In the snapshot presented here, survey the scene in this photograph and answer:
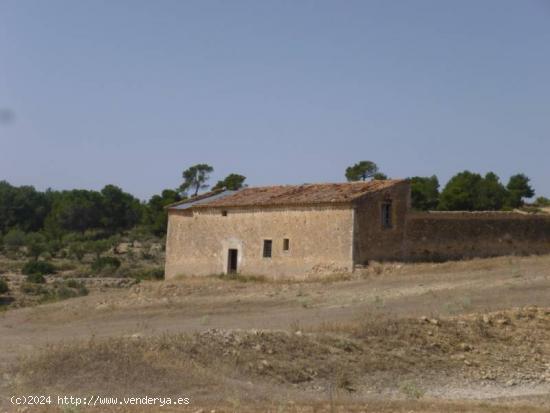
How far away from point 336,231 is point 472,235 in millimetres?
5462

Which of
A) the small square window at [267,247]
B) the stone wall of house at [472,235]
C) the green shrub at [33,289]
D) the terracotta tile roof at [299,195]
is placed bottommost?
the green shrub at [33,289]

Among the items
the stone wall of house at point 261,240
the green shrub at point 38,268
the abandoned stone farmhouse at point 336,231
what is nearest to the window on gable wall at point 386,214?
the abandoned stone farmhouse at point 336,231

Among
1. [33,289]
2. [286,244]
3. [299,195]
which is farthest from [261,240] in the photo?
[33,289]

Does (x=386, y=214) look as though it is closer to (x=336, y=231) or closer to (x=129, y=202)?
(x=336, y=231)

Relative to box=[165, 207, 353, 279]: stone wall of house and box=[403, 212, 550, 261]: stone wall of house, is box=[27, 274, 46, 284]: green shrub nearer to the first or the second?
box=[165, 207, 353, 279]: stone wall of house

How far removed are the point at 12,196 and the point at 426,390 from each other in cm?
6236

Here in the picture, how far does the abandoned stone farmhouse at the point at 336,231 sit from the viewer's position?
2398 centimetres

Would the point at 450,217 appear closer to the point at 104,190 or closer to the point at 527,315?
the point at 527,315

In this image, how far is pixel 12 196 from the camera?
67.0 meters

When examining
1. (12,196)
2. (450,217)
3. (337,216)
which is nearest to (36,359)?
(337,216)

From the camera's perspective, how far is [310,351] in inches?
455

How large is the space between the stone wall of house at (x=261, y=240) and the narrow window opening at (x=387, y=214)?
1.73 m

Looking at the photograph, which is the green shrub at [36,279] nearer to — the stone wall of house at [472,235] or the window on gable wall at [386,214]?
the window on gable wall at [386,214]

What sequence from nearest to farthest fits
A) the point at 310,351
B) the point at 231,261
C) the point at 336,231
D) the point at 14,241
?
the point at 310,351, the point at 336,231, the point at 231,261, the point at 14,241
